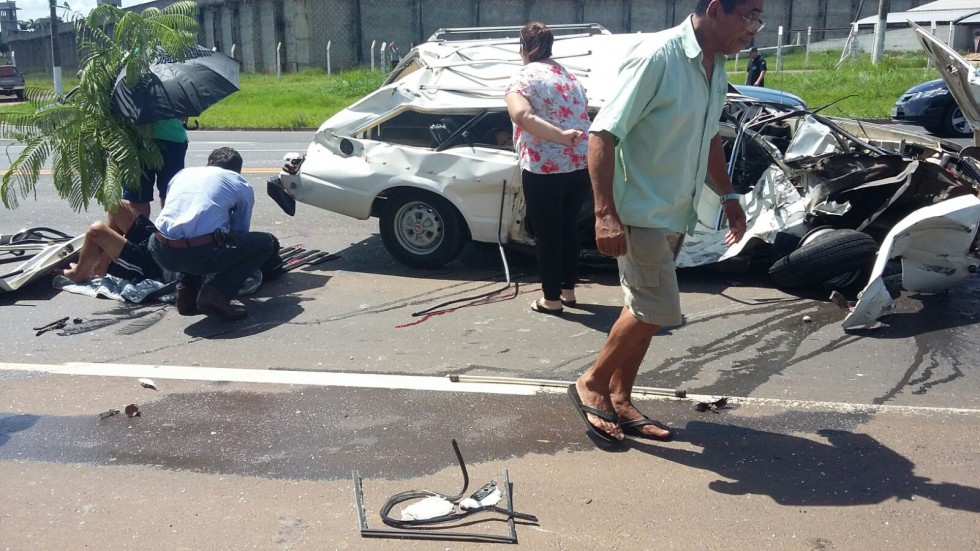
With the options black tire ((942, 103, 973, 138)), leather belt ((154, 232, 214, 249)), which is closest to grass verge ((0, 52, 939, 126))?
black tire ((942, 103, 973, 138))

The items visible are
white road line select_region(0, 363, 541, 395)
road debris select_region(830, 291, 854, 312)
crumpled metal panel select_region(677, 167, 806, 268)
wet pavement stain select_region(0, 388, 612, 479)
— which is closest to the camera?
wet pavement stain select_region(0, 388, 612, 479)

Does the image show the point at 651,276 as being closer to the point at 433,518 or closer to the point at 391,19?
the point at 433,518

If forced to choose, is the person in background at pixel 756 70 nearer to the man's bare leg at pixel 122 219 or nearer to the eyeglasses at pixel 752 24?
the man's bare leg at pixel 122 219

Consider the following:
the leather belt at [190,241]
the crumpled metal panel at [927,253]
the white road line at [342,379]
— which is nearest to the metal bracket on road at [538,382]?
the white road line at [342,379]

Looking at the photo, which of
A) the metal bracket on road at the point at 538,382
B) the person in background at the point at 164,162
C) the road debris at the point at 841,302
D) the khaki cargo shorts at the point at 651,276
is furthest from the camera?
the person in background at the point at 164,162

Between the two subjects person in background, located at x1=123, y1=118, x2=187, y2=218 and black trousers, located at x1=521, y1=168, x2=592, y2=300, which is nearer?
black trousers, located at x1=521, y1=168, x2=592, y2=300

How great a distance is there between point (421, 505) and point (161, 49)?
475cm

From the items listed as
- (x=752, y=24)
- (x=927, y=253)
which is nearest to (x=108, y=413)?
(x=752, y=24)

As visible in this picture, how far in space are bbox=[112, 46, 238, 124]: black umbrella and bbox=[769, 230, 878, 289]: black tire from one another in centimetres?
433

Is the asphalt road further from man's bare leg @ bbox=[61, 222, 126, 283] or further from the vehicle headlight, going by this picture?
the vehicle headlight

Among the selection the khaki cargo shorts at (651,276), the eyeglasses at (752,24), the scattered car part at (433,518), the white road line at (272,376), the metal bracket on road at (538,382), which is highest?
the eyeglasses at (752,24)

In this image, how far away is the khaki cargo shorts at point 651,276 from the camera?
392 cm

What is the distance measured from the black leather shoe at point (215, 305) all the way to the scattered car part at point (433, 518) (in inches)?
100

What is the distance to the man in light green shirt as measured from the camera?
3723 millimetres
